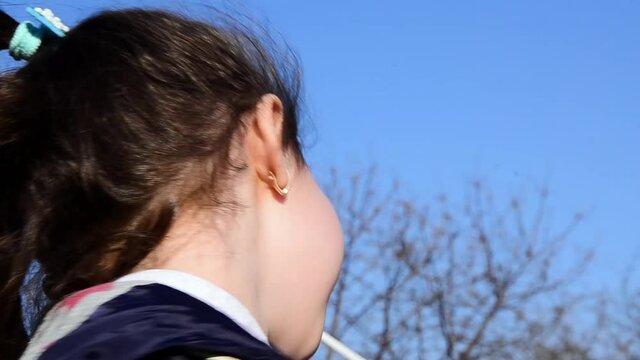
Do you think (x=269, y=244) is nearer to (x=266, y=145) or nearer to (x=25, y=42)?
(x=266, y=145)

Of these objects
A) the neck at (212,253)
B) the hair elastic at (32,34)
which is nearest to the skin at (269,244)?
the neck at (212,253)

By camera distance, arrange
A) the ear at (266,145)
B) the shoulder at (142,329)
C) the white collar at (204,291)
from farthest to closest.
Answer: the ear at (266,145) < the white collar at (204,291) < the shoulder at (142,329)

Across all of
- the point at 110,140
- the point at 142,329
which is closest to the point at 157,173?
the point at 110,140

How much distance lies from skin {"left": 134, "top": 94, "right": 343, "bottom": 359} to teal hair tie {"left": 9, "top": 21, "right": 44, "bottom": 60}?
31cm

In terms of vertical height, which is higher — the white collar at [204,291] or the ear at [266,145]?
the ear at [266,145]

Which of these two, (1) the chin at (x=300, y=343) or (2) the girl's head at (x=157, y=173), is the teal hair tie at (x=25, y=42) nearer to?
(2) the girl's head at (x=157, y=173)

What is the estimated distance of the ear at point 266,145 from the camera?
126 cm

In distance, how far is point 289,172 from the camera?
4.27 ft

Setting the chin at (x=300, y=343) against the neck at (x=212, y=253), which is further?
the chin at (x=300, y=343)

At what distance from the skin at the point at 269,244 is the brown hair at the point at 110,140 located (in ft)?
0.08

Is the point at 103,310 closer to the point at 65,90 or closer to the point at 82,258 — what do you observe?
the point at 82,258

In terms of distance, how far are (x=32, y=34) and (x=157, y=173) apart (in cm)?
33

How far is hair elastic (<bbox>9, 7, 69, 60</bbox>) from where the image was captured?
1362 mm

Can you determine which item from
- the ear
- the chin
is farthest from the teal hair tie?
the chin
